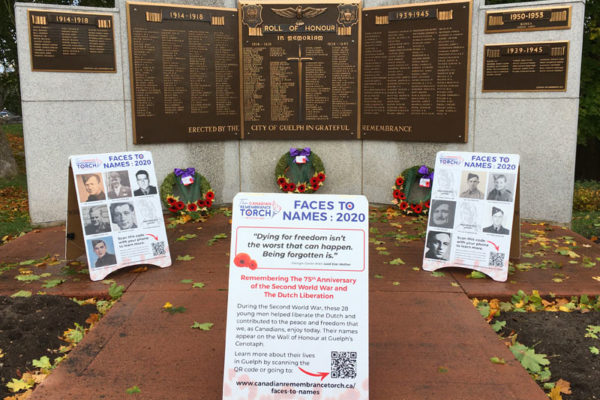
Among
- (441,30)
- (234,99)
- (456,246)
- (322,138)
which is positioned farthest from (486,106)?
(234,99)

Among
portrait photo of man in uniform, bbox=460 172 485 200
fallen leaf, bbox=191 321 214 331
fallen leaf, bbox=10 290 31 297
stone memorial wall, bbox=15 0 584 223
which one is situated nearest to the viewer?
fallen leaf, bbox=191 321 214 331

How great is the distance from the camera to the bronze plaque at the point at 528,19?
285 inches

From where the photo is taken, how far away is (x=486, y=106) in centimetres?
771

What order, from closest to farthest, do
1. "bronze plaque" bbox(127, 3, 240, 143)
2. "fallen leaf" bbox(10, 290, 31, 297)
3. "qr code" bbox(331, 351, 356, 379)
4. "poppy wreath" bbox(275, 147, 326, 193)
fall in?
"qr code" bbox(331, 351, 356, 379) < "fallen leaf" bbox(10, 290, 31, 297) < "bronze plaque" bbox(127, 3, 240, 143) < "poppy wreath" bbox(275, 147, 326, 193)

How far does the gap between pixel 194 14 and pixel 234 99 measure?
1.28 metres

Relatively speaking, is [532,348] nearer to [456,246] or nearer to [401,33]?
[456,246]

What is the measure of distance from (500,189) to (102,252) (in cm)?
369

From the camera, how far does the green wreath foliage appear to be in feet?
27.6

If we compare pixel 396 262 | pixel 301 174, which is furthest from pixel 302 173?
pixel 396 262

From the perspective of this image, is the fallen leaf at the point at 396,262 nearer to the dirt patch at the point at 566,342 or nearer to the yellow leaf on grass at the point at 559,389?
the dirt patch at the point at 566,342

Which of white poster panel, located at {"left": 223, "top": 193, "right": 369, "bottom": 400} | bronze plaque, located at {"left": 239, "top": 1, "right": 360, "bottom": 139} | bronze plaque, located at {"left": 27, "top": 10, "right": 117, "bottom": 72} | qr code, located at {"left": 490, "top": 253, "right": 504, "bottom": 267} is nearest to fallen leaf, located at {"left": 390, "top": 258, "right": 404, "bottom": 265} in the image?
qr code, located at {"left": 490, "top": 253, "right": 504, "bottom": 267}

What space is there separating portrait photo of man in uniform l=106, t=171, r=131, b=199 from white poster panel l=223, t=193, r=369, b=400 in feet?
9.09

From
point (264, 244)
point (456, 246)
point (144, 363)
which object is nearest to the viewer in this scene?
point (264, 244)

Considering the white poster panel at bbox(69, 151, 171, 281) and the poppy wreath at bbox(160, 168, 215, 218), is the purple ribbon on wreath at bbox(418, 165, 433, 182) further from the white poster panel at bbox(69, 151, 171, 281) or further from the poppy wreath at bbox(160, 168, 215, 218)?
the white poster panel at bbox(69, 151, 171, 281)
